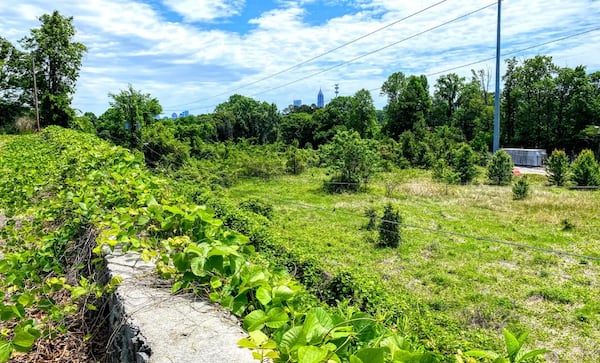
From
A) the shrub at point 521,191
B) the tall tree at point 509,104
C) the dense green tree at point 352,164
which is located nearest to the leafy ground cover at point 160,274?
the shrub at point 521,191

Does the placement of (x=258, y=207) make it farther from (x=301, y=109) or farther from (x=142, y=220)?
(x=301, y=109)

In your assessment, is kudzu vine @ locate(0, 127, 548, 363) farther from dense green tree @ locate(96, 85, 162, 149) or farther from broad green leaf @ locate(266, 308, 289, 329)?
dense green tree @ locate(96, 85, 162, 149)

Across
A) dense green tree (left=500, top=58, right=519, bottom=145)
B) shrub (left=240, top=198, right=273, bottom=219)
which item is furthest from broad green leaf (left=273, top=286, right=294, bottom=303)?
dense green tree (left=500, top=58, right=519, bottom=145)

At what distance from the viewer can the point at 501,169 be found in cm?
2102

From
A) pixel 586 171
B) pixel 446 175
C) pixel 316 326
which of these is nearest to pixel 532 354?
pixel 316 326

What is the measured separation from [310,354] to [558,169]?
76.0ft

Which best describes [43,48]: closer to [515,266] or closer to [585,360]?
[515,266]

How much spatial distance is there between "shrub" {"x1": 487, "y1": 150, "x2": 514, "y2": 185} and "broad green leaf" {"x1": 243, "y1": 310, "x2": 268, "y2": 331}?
2220 cm

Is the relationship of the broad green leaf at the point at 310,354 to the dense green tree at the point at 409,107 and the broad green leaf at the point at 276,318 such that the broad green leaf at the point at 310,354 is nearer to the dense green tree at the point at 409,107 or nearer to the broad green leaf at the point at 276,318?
the broad green leaf at the point at 276,318

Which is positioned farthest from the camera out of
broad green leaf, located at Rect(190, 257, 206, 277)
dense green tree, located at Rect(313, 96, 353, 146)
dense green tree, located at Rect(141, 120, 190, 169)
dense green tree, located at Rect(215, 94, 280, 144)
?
dense green tree, located at Rect(215, 94, 280, 144)

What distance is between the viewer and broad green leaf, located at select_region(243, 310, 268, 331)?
122cm

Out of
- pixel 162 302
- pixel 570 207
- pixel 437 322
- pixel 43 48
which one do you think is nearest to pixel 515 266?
pixel 437 322

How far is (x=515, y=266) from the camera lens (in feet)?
30.3

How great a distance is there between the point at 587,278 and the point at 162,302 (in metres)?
9.41
